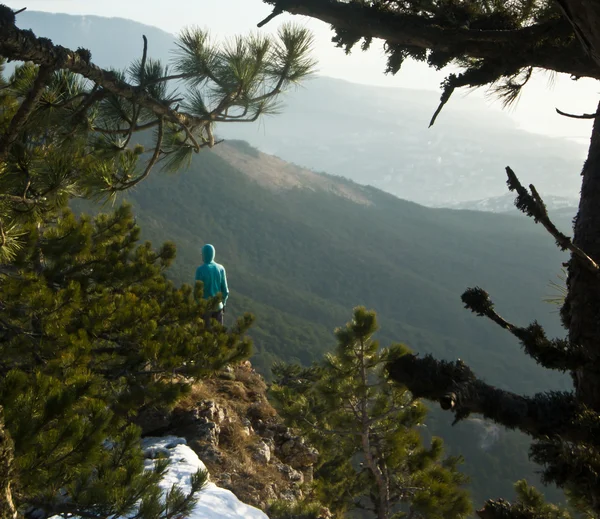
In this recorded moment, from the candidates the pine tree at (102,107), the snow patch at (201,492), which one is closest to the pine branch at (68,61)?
the pine tree at (102,107)

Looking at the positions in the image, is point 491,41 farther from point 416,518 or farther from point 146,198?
point 146,198

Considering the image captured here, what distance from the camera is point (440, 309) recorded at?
107438 millimetres

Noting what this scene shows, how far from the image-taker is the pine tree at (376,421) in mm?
5891

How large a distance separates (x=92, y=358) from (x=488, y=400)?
14.4ft

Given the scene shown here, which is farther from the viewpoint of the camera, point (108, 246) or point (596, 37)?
point (108, 246)

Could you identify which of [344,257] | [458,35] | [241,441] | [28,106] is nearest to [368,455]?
[241,441]

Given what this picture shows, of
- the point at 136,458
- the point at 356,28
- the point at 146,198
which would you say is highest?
the point at 356,28

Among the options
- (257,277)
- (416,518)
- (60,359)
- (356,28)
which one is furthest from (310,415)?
(257,277)

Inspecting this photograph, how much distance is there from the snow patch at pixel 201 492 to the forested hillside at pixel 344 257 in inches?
2638

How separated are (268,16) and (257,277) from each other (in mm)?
104757

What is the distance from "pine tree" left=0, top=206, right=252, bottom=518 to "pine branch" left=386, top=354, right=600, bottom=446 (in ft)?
4.85

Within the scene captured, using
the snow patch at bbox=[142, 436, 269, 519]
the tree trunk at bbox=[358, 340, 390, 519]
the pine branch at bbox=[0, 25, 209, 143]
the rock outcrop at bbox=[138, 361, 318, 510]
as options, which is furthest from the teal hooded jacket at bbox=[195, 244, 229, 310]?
the pine branch at bbox=[0, 25, 209, 143]

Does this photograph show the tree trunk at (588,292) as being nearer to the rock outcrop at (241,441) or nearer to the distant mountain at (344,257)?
the rock outcrop at (241,441)

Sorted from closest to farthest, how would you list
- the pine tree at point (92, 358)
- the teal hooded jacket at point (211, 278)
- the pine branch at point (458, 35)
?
the pine branch at point (458, 35) → the pine tree at point (92, 358) → the teal hooded jacket at point (211, 278)
